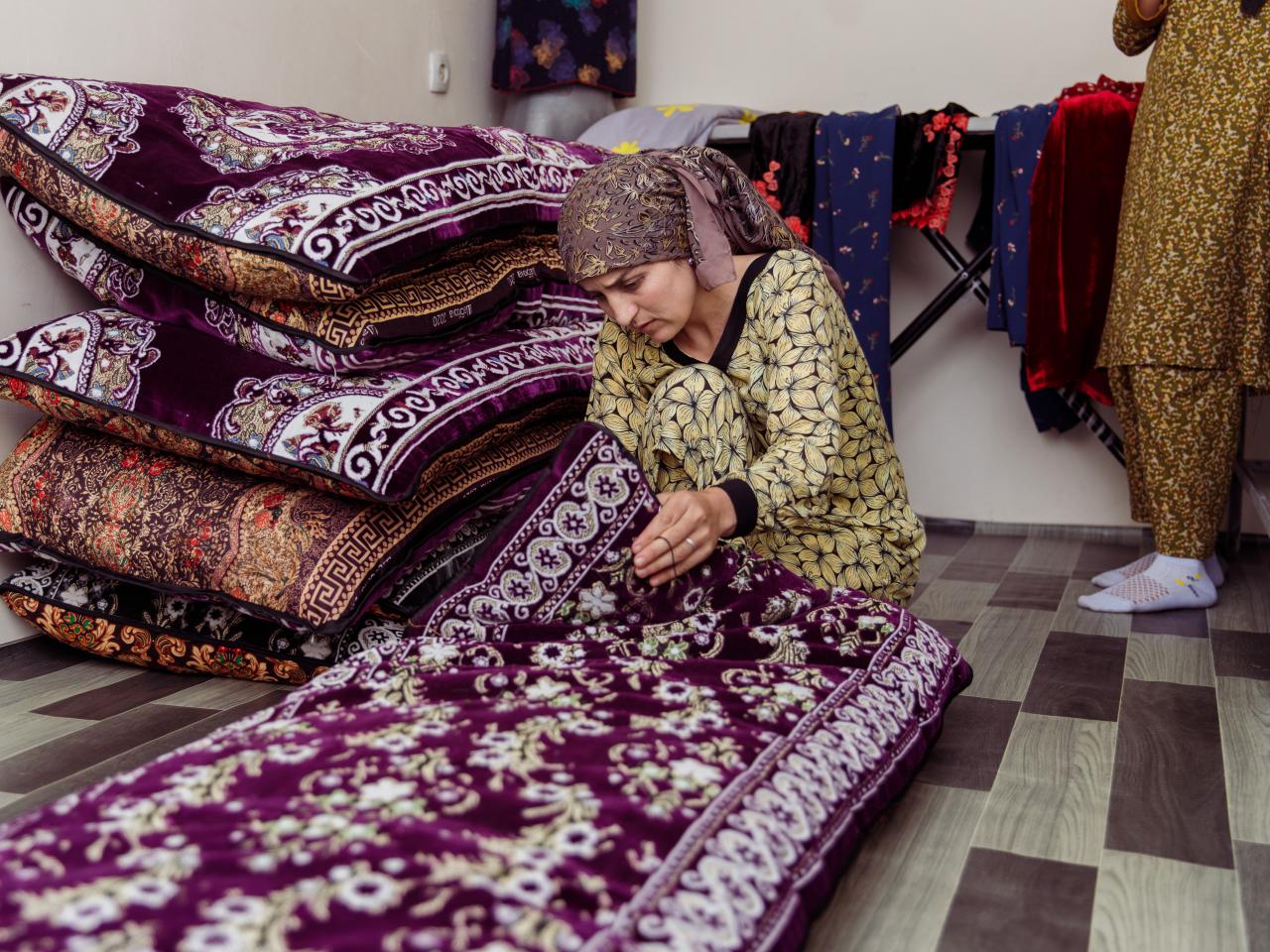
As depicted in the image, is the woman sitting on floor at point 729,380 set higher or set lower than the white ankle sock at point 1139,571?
higher

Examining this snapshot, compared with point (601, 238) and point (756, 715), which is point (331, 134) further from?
point (756, 715)

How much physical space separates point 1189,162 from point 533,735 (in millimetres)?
1621

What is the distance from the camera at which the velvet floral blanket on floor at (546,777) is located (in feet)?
2.35

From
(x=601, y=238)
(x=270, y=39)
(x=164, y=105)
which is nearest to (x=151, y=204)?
(x=164, y=105)

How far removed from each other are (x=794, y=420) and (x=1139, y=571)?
1.09 m

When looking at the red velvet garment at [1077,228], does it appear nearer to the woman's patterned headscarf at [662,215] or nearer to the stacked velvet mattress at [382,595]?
the stacked velvet mattress at [382,595]

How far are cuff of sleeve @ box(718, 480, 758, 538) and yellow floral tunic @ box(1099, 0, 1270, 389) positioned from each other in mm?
1050

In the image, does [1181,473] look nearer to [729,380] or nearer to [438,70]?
[729,380]

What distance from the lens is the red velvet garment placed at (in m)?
2.41

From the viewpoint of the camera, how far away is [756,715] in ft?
3.53

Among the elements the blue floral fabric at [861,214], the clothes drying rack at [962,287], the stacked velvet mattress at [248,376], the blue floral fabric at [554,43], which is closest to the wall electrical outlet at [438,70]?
the blue floral fabric at [554,43]

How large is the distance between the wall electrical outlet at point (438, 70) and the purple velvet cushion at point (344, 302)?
1062 millimetres

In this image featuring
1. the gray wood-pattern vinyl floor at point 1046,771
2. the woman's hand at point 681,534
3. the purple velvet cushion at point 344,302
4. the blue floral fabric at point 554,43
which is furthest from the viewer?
the blue floral fabric at point 554,43

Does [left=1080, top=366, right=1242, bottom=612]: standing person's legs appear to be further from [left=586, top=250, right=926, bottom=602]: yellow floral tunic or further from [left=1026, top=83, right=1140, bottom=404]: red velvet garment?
[left=586, top=250, right=926, bottom=602]: yellow floral tunic
